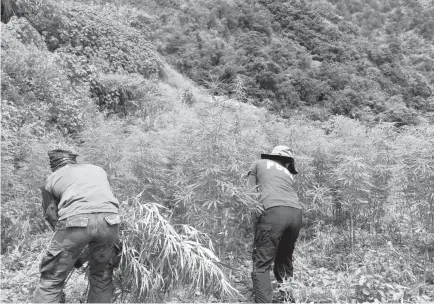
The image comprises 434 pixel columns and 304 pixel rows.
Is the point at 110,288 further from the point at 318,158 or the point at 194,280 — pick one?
the point at 318,158

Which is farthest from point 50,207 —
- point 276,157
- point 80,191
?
point 276,157

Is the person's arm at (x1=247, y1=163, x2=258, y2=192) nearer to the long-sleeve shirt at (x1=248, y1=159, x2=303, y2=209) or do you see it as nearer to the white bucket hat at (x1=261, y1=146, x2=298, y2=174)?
the long-sleeve shirt at (x1=248, y1=159, x2=303, y2=209)

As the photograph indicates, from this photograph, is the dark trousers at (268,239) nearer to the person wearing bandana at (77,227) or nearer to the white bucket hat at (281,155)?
the white bucket hat at (281,155)

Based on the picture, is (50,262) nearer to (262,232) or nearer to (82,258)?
(82,258)

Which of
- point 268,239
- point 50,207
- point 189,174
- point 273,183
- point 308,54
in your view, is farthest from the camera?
point 308,54

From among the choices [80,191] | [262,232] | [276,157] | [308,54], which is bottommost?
[262,232]

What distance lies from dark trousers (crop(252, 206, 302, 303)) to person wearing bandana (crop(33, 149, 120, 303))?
1323 millimetres

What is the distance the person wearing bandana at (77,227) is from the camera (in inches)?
118

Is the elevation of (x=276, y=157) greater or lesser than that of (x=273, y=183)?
greater

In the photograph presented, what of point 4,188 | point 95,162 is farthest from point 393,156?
point 4,188

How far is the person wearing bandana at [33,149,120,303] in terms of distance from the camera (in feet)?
9.86

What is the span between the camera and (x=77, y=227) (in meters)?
3.01

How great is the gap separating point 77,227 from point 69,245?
0.14 m

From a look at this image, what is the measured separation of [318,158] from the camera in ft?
20.4
